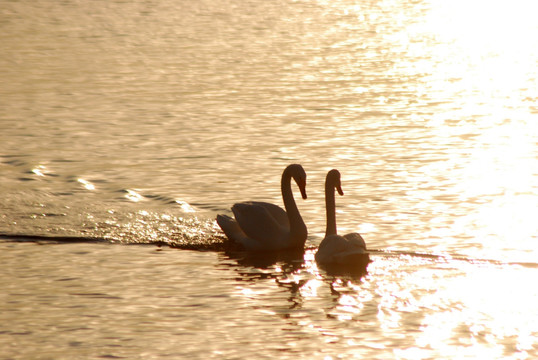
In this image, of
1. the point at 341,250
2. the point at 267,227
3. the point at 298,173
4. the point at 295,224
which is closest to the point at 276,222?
the point at 267,227

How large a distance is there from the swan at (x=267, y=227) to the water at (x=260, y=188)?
0.24 meters

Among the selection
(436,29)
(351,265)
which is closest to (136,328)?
(351,265)

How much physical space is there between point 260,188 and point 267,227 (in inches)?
99.5

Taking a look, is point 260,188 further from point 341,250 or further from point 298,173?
point 341,250

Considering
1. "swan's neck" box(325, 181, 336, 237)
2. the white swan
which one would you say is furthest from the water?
"swan's neck" box(325, 181, 336, 237)

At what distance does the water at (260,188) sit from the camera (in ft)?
35.4

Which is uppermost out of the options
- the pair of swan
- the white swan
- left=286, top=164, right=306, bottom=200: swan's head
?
left=286, top=164, right=306, bottom=200: swan's head

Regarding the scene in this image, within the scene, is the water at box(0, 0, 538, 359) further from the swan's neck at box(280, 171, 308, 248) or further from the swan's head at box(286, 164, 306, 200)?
the swan's head at box(286, 164, 306, 200)

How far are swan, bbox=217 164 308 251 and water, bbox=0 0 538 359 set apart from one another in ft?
0.80

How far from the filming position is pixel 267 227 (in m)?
13.6

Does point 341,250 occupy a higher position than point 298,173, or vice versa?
point 298,173

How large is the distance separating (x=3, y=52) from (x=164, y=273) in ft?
57.4

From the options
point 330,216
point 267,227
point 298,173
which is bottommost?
point 267,227

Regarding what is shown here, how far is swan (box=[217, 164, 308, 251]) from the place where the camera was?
13445 mm
